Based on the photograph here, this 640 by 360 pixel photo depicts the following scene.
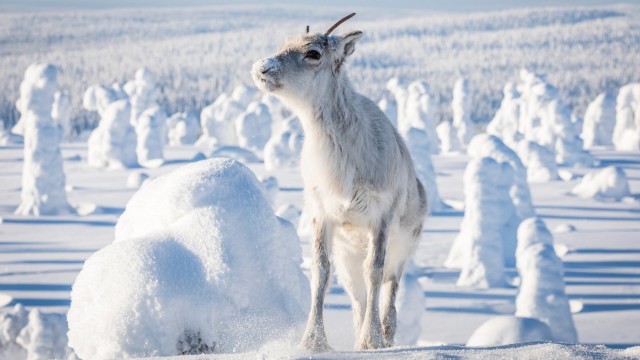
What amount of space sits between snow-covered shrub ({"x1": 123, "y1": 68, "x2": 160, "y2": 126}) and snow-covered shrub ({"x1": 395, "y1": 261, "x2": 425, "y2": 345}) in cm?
6011

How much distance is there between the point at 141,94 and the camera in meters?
75.8

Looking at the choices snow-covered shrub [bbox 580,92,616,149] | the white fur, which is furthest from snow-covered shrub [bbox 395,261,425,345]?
snow-covered shrub [bbox 580,92,616,149]

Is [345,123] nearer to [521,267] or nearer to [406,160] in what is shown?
[406,160]

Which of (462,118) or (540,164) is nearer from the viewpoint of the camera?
(540,164)

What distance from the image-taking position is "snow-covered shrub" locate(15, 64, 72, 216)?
32781 mm

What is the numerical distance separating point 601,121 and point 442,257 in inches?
1794

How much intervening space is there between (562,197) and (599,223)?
7.32 m

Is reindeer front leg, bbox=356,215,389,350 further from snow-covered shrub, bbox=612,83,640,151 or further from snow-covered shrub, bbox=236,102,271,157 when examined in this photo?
snow-covered shrub, bbox=612,83,640,151

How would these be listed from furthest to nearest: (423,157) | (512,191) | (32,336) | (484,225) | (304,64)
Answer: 1. (423,157)
2. (512,191)
3. (484,225)
4. (32,336)
5. (304,64)

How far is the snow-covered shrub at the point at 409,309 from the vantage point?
18.0m

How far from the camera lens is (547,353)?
4402mm

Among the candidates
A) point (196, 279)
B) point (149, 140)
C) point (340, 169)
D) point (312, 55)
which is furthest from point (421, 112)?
point (312, 55)

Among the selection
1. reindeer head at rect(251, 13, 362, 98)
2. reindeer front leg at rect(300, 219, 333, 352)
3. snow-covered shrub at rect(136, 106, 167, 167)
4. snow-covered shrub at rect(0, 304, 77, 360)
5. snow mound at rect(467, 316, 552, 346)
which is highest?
reindeer head at rect(251, 13, 362, 98)

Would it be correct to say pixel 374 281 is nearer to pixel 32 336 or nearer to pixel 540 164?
pixel 32 336
